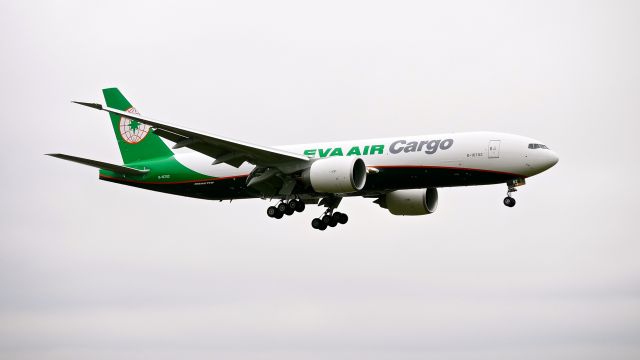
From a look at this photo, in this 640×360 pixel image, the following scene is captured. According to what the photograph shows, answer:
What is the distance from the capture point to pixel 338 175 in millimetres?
45344

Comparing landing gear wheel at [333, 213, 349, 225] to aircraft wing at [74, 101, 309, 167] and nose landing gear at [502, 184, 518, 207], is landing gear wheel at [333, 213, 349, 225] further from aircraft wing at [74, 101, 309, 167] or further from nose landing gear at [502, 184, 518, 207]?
nose landing gear at [502, 184, 518, 207]

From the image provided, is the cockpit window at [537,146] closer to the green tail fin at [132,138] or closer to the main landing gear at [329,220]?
the main landing gear at [329,220]

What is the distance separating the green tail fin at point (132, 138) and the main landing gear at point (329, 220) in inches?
346

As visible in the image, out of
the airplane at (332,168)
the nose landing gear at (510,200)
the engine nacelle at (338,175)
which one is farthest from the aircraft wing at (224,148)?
the nose landing gear at (510,200)

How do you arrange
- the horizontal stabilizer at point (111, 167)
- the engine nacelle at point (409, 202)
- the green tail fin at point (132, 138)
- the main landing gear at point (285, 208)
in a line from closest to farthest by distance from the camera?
the main landing gear at point (285, 208)
the horizontal stabilizer at point (111, 167)
the engine nacelle at point (409, 202)
the green tail fin at point (132, 138)

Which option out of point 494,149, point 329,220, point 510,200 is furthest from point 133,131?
point 510,200

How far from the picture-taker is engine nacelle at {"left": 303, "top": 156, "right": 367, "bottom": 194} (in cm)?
4525

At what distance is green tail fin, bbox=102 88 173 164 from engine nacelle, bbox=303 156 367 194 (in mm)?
11032

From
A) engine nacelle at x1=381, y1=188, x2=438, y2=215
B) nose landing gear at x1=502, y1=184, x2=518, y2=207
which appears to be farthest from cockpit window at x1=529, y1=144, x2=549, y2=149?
engine nacelle at x1=381, y1=188, x2=438, y2=215

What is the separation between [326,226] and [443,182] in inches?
315

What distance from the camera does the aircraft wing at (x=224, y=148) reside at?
44.8m

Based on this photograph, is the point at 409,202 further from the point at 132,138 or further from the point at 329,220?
the point at 132,138

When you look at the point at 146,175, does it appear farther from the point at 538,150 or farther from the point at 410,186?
the point at 538,150

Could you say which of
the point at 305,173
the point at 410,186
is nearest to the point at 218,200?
the point at 305,173
